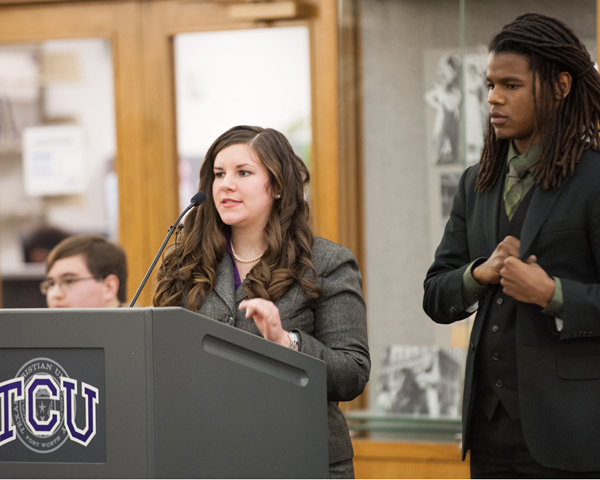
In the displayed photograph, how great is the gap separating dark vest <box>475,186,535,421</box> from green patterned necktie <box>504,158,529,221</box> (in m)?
0.02

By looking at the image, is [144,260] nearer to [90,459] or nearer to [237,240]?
[237,240]

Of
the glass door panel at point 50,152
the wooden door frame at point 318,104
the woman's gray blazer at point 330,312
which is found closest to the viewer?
the woman's gray blazer at point 330,312

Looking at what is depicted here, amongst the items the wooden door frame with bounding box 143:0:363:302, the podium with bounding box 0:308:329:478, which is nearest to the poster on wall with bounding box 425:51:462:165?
the wooden door frame with bounding box 143:0:363:302

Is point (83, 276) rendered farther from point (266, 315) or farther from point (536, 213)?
point (536, 213)

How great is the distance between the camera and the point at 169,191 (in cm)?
402

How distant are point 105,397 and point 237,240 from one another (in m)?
0.87

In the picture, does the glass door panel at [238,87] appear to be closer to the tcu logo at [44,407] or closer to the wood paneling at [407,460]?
the wood paneling at [407,460]

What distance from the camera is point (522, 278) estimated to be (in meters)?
1.52

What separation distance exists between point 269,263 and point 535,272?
66 cm

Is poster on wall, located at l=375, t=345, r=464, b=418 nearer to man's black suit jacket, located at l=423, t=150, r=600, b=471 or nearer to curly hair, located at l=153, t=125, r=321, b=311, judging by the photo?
curly hair, located at l=153, t=125, r=321, b=311

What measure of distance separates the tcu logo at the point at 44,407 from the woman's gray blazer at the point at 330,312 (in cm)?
65

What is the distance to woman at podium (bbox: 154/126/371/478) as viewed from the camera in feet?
5.96

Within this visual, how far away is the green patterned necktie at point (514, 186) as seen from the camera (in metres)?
1.71

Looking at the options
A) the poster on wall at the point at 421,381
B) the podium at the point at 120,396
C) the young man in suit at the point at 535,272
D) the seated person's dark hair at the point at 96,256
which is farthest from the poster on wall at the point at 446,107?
the podium at the point at 120,396
